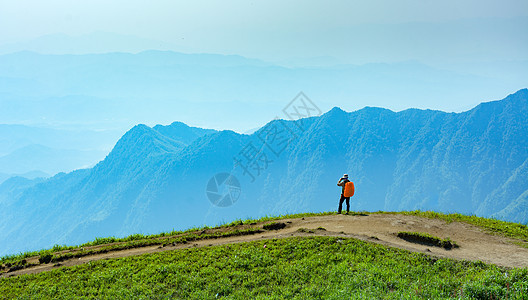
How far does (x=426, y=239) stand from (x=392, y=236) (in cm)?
179

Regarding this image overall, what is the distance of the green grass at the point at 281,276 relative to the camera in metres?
11.9

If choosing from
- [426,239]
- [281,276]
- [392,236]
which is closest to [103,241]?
[281,276]

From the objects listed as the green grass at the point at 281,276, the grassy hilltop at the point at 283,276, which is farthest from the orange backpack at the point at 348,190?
the green grass at the point at 281,276

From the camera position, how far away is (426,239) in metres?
18.7

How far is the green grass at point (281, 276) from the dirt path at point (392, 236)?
1.40 metres

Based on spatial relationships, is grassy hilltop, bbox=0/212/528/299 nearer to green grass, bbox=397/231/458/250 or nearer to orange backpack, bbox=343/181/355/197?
green grass, bbox=397/231/458/250

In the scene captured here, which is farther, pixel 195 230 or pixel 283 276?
pixel 195 230

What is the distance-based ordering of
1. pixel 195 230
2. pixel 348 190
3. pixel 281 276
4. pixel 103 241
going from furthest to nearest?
pixel 348 190, pixel 195 230, pixel 103 241, pixel 281 276

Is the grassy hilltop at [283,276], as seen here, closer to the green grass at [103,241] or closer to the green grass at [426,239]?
the green grass at [426,239]

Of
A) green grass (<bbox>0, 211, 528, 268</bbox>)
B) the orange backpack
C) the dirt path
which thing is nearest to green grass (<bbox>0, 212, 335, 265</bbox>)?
green grass (<bbox>0, 211, 528, 268</bbox>)

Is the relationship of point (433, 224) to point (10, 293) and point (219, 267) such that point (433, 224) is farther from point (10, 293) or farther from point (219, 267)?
Result: point (10, 293)

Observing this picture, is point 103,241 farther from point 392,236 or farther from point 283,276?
point 392,236

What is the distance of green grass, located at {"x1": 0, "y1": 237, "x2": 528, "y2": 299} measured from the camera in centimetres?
1189

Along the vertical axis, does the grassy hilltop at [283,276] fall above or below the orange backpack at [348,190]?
below
